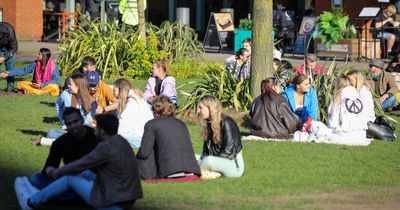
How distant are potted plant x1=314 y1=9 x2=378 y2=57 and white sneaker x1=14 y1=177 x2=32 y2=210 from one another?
18.7 metres

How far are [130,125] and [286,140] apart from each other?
2.52 metres

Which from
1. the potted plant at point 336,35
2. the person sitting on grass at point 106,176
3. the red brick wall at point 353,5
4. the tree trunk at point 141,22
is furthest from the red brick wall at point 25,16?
the person sitting on grass at point 106,176

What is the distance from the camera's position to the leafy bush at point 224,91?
55.4ft

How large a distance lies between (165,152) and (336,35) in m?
17.5

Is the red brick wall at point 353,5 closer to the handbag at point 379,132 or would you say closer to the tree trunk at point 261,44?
the tree trunk at point 261,44

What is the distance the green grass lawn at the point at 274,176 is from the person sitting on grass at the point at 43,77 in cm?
434

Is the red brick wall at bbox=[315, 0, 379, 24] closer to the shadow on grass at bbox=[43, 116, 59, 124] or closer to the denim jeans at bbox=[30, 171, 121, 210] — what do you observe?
the shadow on grass at bbox=[43, 116, 59, 124]

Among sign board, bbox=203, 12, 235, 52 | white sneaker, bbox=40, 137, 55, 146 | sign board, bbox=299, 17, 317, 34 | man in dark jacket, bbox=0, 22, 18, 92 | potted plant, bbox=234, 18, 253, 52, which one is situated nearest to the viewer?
white sneaker, bbox=40, 137, 55, 146

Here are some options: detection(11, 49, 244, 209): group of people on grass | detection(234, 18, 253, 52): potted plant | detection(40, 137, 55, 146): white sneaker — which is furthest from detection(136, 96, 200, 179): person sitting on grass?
detection(234, 18, 253, 52): potted plant

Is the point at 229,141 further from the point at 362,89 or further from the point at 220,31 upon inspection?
the point at 220,31

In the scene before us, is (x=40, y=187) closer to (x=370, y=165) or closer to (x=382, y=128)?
(x=370, y=165)

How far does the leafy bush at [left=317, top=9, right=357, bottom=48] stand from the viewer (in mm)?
28016

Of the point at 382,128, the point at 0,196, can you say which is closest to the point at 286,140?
the point at 382,128

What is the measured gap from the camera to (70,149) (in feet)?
33.9
